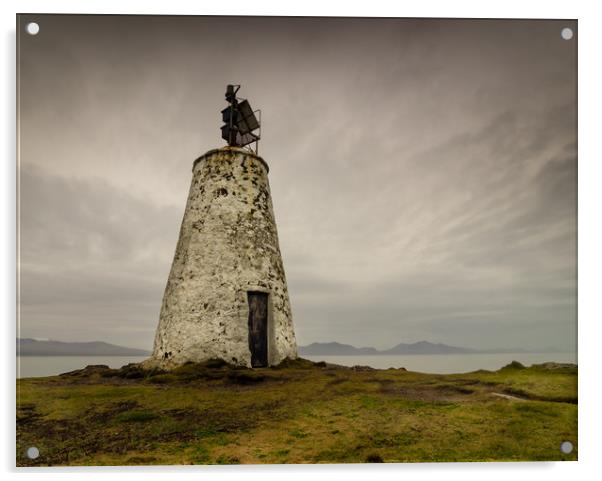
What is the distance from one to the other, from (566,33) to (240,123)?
822 centimetres

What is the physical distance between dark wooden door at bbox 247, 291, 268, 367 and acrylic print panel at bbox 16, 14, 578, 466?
0.77 meters

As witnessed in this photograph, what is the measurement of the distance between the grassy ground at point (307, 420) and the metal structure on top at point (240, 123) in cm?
675

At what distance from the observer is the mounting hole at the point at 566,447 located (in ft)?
25.5

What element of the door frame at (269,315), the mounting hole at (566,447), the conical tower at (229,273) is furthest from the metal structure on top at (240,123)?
the mounting hole at (566,447)

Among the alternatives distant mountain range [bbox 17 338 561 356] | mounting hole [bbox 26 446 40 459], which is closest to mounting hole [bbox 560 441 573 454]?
distant mountain range [bbox 17 338 561 356]

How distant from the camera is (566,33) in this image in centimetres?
864

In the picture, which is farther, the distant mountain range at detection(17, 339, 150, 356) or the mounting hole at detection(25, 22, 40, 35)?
the mounting hole at detection(25, 22, 40, 35)

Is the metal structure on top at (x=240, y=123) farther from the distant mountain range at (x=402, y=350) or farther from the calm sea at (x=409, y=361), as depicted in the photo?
the calm sea at (x=409, y=361)

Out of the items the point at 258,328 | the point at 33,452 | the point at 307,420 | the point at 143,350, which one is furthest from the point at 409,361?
the point at 33,452

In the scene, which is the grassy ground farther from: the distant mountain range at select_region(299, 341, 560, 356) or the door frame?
the door frame

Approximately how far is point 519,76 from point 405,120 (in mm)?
2376

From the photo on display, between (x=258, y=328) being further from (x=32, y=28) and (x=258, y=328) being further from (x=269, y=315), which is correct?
(x=32, y=28)

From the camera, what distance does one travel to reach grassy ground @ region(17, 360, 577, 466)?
23.5 ft

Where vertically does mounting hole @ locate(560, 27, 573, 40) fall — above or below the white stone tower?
above
